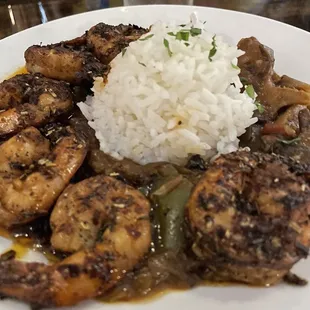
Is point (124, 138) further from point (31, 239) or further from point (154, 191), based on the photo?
point (31, 239)

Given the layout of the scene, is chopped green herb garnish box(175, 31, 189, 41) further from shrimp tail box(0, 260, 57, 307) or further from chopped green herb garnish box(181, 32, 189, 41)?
shrimp tail box(0, 260, 57, 307)

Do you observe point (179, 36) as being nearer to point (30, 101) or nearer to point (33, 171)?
point (30, 101)

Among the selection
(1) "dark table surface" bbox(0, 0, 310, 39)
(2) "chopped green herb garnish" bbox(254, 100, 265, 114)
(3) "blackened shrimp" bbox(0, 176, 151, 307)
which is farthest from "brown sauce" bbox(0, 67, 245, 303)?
(1) "dark table surface" bbox(0, 0, 310, 39)

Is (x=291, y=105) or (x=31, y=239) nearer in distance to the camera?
(x=31, y=239)

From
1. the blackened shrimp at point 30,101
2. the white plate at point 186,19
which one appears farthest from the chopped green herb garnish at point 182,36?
the white plate at point 186,19

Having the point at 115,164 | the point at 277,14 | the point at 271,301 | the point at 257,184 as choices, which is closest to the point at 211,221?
the point at 257,184

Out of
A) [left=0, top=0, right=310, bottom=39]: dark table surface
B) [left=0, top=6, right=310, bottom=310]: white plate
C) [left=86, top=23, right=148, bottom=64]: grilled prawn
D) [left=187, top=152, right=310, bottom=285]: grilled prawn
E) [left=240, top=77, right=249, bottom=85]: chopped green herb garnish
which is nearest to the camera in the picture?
[left=187, top=152, right=310, bottom=285]: grilled prawn

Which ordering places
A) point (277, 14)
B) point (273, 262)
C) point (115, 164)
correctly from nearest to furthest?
point (273, 262) < point (115, 164) < point (277, 14)
